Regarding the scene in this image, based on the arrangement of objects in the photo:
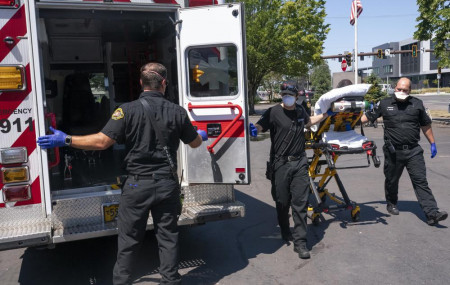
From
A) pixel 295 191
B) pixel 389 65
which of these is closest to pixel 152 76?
pixel 295 191

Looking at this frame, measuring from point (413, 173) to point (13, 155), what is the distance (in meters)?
5.04

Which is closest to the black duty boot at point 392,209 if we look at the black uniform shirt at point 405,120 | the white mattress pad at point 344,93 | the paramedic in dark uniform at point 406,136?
the paramedic in dark uniform at point 406,136

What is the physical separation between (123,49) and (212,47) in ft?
17.7

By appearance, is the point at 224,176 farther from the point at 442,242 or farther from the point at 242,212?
the point at 442,242

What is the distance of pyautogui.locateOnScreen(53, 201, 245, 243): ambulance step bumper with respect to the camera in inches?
162

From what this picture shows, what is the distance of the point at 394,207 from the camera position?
6.61 meters

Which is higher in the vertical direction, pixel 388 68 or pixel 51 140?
pixel 388 68

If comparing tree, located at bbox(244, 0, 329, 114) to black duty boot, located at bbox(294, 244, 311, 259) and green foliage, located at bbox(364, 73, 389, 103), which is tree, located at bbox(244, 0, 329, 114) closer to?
green foliage, located at bbox(364, 73, 389, 103)

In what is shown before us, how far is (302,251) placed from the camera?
16.6ft

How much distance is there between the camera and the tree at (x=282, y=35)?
2908 centimetres

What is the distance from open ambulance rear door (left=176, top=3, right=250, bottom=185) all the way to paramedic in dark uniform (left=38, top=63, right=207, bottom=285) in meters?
0.88

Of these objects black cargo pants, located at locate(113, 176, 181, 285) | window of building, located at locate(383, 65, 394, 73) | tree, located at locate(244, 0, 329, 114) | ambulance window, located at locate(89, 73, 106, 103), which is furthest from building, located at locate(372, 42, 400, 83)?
black cargo pants, located at locate(113, 176, 181, 285)

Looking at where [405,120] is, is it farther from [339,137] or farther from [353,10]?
[353,10]

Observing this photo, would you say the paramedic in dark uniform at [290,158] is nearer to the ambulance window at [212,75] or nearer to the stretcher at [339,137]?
the stretcher at [339,137]
